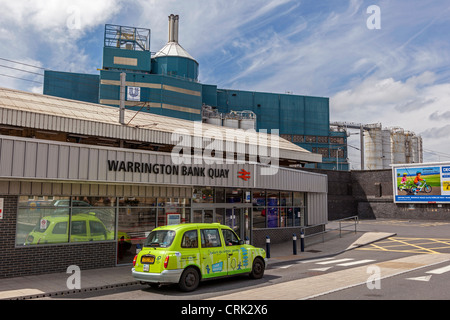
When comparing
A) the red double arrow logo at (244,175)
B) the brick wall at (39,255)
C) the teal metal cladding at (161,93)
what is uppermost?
the teal metal cladding at (161,93)

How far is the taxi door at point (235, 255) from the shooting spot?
1209 cm

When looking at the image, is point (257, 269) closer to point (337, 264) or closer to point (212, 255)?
point (212, 255)

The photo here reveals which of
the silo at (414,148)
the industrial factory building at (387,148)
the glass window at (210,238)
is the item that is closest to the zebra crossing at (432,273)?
the glass window at (210,238)

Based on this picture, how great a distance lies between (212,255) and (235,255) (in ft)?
2.95

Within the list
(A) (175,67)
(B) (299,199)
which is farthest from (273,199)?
(A) (175,67)

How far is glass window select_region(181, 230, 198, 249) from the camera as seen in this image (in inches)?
441

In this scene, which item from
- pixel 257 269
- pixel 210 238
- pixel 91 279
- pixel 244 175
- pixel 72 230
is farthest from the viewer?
pixel 244 175

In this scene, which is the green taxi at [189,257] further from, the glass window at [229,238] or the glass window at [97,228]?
the glass window at [97,228]

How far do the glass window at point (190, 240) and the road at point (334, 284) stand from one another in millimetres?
1230

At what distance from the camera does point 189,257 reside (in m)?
11.1

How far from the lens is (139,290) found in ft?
37.8

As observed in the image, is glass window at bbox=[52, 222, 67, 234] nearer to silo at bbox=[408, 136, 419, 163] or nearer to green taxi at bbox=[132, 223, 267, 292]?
green taxi at bbox=[132, 223, 267, 292]
